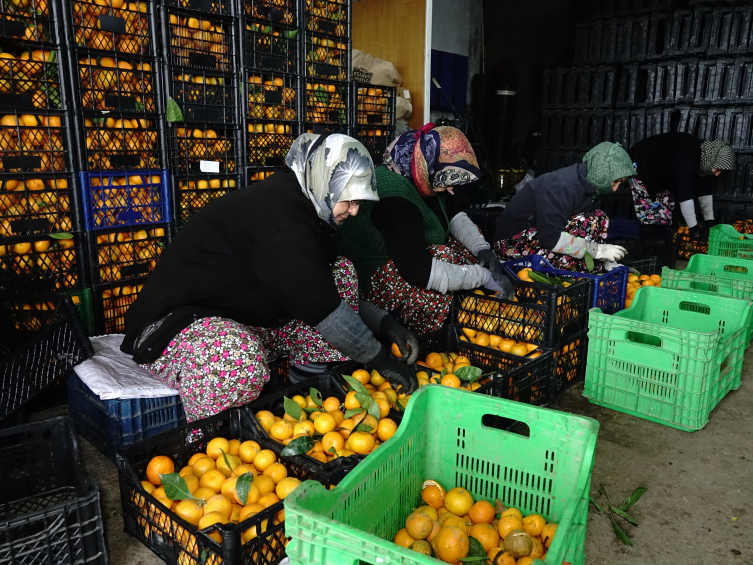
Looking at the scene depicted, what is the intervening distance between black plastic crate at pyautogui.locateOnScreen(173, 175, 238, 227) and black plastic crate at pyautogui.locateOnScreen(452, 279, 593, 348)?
1544 millimetres

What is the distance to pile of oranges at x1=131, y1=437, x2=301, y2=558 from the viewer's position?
5.09 feet

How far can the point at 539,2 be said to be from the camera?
9023 mm

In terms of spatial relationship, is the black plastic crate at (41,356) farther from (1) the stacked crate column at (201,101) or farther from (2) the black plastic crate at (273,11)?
(2) the black plastic crate at (273,11)

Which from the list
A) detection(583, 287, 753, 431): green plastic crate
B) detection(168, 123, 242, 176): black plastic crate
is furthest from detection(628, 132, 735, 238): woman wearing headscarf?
detection(168, 123, 242, 176): black plastic crate

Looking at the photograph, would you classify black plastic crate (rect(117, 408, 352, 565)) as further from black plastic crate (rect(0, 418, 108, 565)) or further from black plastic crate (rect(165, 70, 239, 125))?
black plastic crate (rect(165, 70, 239, 125))

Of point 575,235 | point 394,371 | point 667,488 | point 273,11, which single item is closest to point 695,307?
point 575,235

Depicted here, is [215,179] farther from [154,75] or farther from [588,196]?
[588,196]

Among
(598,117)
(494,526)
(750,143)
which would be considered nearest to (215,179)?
(494,526)

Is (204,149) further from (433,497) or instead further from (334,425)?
(433,497)

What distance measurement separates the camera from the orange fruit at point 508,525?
1519mm

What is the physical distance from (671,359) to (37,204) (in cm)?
302

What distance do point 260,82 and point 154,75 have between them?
0.71 metres

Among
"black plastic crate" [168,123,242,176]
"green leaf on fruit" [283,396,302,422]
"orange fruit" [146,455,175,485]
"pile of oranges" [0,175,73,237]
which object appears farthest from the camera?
"black plastic crate" [168,123,242,176]

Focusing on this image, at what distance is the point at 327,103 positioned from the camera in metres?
3.97
